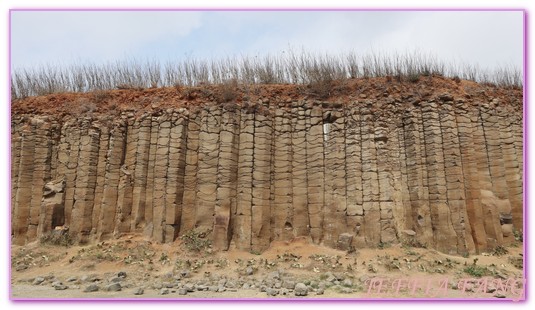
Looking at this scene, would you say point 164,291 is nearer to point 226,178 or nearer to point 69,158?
point 226,178

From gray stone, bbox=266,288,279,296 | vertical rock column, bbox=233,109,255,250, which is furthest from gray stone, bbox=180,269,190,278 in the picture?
gray stone, bbox=266,288,279,296

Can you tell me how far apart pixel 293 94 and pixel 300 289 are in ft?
22.3

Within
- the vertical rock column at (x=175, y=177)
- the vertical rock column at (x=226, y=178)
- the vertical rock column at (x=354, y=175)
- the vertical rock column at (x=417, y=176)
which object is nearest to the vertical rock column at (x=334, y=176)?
the vertical rock column at (x=354, y=175)

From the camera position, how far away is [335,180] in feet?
41.5

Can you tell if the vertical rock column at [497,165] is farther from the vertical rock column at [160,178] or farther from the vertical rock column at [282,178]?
the vertical rock column at [160,178]

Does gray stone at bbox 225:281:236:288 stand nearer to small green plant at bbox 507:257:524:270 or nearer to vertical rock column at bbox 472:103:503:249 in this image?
vertical rock column at bbox 472:103:503:249

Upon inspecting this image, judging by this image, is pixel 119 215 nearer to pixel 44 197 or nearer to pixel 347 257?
pixel 44 197

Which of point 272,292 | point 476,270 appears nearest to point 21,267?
point 272,292

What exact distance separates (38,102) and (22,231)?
181 inches

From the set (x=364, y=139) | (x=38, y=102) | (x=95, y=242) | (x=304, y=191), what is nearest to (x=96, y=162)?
(x=95, y=242)

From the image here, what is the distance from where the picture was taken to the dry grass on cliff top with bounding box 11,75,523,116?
44.7ft

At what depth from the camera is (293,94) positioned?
1402 cm

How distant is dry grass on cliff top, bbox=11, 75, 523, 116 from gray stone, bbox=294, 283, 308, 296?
6.14 metres

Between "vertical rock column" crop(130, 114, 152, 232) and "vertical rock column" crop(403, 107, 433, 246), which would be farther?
"vertical rock column" crop(130, 114, 152, 232)
